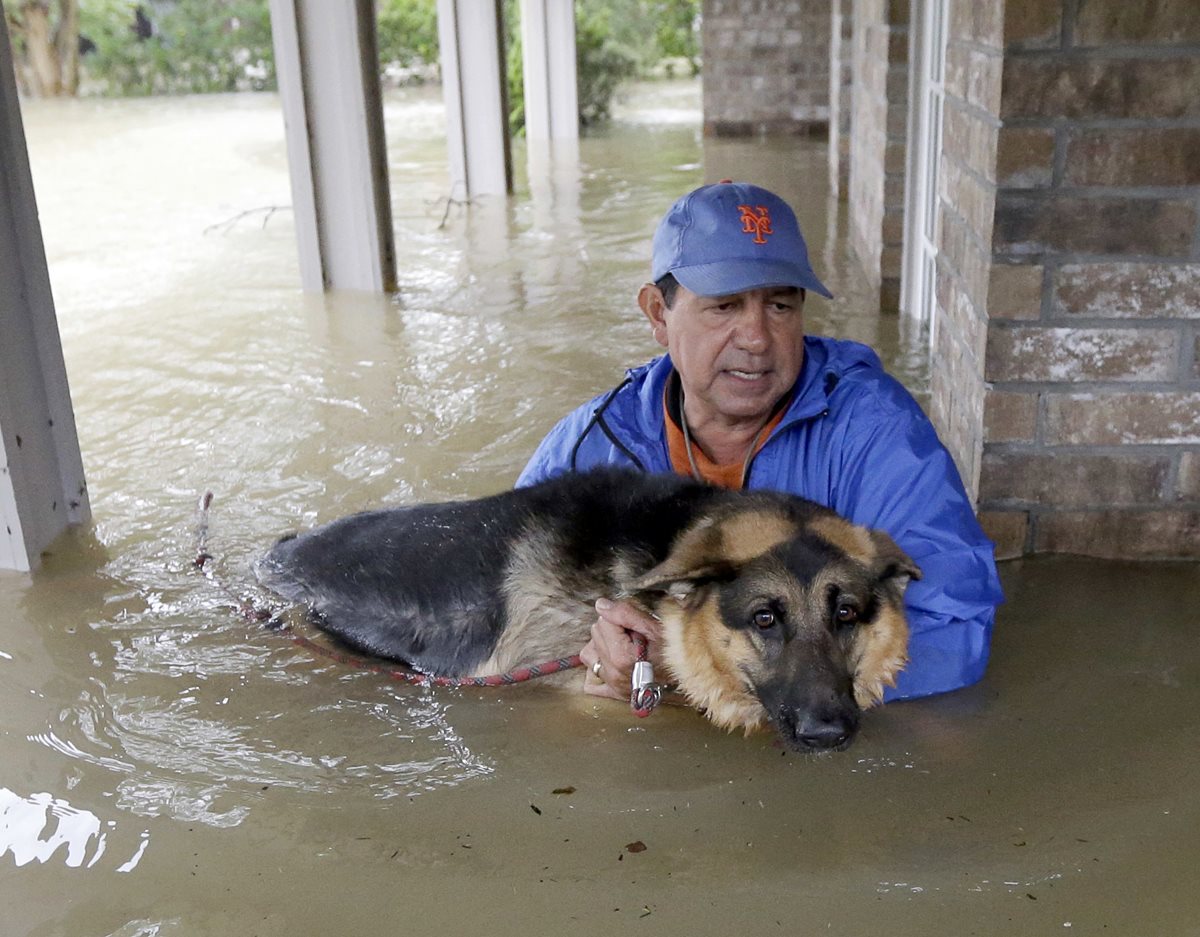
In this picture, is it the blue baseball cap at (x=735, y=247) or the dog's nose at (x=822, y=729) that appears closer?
the dog's nose at (x=822, y=729)

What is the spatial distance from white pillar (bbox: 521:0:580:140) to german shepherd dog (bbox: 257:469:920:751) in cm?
1568

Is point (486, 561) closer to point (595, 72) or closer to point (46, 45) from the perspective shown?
point (595, 72)

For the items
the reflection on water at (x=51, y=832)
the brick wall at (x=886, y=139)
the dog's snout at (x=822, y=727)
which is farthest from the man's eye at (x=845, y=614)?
the brick wall at (x=886, y=139)

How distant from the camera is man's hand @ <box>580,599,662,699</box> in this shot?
10.2ft

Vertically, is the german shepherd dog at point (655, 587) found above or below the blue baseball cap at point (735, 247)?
below

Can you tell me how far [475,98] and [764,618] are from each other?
1176 cm

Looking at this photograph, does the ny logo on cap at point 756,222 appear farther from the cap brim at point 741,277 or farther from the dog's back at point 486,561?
the dog's back at point 486,561

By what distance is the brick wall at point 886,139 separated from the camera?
7.76 meters

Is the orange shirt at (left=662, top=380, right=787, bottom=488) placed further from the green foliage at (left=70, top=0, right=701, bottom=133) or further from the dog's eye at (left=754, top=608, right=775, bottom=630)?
the green foliage at (left=70, top=0, right=701, bottom=133)

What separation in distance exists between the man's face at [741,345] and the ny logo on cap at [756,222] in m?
0.16

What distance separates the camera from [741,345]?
3.39m

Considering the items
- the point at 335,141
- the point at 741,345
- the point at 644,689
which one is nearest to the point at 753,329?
the point at 741,345

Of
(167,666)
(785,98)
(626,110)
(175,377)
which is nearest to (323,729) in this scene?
(167,666)

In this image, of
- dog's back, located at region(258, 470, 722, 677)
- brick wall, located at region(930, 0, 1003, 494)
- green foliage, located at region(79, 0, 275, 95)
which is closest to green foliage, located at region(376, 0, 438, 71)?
green foliage, located at region(79, 0, 275, 95)
